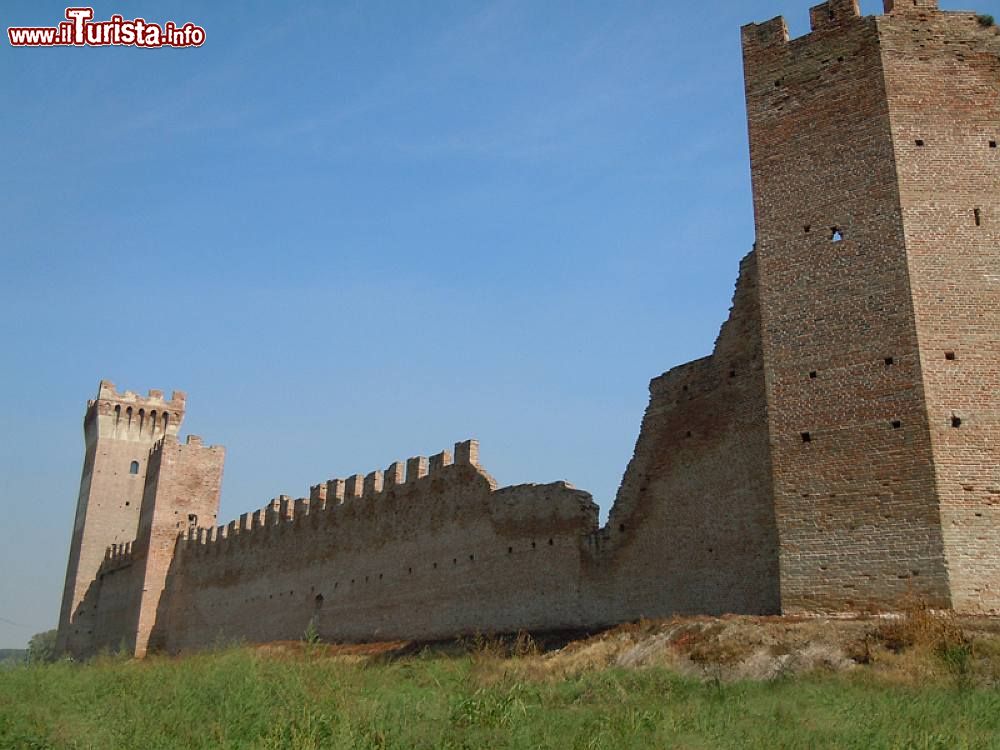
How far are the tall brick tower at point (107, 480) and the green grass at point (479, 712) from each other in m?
27.1

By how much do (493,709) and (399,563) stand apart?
1348cm

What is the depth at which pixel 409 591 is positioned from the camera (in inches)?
834

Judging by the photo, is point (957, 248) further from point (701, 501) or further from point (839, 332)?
point (701, 501)

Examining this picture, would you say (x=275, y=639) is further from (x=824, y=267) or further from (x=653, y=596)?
(x=824, y=267)

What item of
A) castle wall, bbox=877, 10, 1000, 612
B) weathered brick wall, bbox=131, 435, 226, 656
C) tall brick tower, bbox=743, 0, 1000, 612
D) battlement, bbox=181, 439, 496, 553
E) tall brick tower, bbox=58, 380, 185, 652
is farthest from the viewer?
tall brick tower, bbox=58, 380, 185, 652

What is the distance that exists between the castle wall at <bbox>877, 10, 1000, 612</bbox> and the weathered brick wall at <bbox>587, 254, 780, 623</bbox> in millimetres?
2343

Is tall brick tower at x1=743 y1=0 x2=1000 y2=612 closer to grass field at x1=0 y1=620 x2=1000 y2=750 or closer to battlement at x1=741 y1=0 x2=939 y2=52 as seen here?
battlement at x1=741 y1=0 x2=939 y2=52

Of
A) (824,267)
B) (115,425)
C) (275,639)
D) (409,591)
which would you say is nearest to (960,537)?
(824,267)

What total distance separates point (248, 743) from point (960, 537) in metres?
8.10

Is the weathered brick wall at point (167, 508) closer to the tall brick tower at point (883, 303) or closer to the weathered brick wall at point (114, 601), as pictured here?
the weathered brick wall at point (114, 601)

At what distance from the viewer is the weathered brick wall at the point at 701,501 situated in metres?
14.0

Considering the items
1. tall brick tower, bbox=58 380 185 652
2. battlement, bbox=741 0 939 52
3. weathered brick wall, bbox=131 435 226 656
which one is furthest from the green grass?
tall brick tower, bbox=58 380 185 652

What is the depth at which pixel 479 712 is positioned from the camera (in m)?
8.41

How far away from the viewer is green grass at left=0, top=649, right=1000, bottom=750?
7.43m
